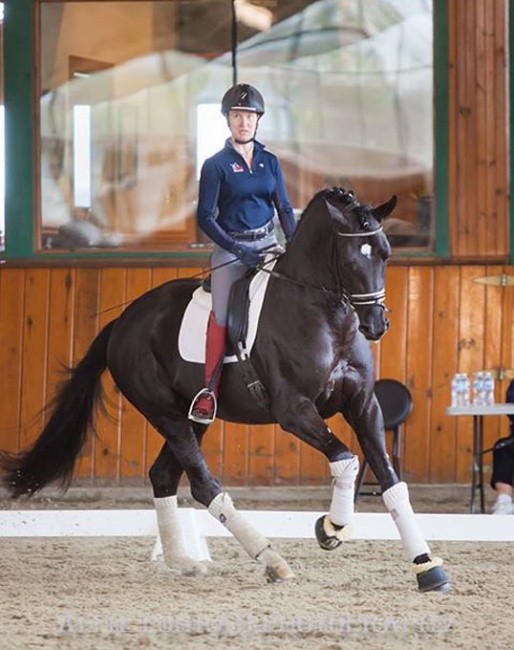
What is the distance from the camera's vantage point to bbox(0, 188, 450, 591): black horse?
5.46 m

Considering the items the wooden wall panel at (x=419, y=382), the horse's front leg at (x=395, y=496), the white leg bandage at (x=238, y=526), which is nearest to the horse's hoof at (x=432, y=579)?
the horse's front leg at (x=395, y=496)

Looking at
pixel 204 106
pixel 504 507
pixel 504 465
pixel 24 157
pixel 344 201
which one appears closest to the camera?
pixel 344 201

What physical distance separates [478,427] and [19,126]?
12.3 ft

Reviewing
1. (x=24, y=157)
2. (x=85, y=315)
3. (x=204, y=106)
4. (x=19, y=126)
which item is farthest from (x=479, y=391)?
(x=19, y=126)

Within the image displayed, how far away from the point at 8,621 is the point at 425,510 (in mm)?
4289

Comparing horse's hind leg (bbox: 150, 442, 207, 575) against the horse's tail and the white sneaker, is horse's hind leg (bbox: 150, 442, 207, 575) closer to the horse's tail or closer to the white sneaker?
the horse's tail

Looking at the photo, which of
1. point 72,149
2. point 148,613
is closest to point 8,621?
point 148,613

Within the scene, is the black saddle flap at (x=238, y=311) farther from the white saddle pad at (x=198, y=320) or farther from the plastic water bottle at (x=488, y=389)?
the plastic water bottle at (x=488, y=389)

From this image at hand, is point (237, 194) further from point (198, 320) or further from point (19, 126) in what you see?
point (19, 126)

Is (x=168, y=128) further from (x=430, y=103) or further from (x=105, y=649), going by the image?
(x=105, y=649)

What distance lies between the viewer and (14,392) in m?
9.53

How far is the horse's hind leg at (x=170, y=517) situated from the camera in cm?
609

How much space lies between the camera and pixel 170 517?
6203 millimetres

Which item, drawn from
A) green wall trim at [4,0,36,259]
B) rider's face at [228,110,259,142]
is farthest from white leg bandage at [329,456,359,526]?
green wall trim at [4,0,36,259]
